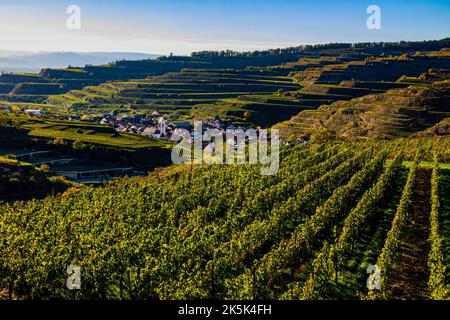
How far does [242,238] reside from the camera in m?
42.2

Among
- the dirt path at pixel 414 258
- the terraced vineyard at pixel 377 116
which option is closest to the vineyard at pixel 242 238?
the dirt path at pixel 414 258

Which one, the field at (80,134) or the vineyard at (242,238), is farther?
the field at (80,134)

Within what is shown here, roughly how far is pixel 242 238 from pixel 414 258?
45.2ft

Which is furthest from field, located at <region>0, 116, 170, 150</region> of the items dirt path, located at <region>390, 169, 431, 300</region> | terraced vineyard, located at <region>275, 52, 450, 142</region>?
dirt path, located at <region>390, 169, 431, 300</region>

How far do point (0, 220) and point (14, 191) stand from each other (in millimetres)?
25194

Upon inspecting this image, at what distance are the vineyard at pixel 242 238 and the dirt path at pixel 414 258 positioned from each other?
0.31 ft

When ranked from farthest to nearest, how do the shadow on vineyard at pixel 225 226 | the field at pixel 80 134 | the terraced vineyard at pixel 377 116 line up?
the terraced vineyard at pixel 377 116, the field at pixel 80 134, the shadow on vineyard at pixel 225 226

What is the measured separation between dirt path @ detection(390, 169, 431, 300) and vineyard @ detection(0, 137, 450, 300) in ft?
0.31

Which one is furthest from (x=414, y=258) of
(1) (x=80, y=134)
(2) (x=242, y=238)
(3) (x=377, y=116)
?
(3) (x=377, y=116)

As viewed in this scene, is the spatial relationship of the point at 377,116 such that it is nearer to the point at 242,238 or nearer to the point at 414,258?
the point at 414,258

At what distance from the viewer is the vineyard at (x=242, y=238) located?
34156 millimetres

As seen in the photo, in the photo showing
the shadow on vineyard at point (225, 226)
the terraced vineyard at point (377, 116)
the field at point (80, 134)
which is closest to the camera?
the shadow on vineyard at point (225, 226)

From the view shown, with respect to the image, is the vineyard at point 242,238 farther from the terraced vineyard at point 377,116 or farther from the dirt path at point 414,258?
the terraced vineyard at point 377,116
